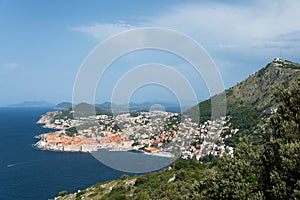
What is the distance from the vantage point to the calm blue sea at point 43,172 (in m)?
38.5

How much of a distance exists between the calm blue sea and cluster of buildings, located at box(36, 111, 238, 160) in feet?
14.9

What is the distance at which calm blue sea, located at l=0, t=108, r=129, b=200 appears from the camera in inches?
1517

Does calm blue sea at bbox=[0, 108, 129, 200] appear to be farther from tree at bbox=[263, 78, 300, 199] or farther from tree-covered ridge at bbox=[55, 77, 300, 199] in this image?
tree at bbox=[263, 78, 300, 199]

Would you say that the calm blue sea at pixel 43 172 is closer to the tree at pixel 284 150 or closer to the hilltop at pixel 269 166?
the hilltop at pixel 269 166

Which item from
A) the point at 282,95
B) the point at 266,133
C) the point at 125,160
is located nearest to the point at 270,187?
the point at 266,133

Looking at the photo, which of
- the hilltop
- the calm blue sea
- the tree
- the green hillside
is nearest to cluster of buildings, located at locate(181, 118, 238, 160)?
the green hillside

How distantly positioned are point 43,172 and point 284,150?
47.9 meters

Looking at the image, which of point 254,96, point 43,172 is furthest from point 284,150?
point 254,96

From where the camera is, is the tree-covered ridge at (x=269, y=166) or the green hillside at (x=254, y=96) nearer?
the tree-covered ridge at (x=269, y=166)

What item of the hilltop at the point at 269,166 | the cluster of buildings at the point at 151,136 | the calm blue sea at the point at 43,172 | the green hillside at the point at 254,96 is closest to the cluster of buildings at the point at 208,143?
the cluster of buildings at the point at 151,136

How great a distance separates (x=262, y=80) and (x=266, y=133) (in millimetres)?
59736

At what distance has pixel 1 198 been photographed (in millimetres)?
35781

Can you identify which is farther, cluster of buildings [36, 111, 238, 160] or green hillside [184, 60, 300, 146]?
green hillside [184, 60, 300, 146]

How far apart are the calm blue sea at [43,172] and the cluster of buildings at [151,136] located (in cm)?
453
